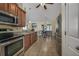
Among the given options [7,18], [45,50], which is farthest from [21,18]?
[45,50]

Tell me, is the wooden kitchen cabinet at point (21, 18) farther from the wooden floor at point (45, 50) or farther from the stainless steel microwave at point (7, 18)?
the wooden floor at point (45, 50)

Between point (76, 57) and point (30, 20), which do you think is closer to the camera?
point (76, 57)

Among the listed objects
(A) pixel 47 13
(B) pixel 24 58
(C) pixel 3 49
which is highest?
(A) pixel 47 13

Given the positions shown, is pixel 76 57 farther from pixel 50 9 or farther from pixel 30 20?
pixel 30 20

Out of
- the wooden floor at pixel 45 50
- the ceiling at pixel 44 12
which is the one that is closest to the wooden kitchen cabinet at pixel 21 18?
the ceiling at pixel 44 12

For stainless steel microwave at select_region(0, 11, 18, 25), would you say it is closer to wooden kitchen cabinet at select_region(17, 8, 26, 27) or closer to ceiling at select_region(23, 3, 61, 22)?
wooden kitchen cabinet at select_region(17, 8, 26, 27)

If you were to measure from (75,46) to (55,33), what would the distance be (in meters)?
1.00

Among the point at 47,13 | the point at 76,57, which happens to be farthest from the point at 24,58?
the point at 47,13

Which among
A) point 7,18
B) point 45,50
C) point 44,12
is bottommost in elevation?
point 45,50

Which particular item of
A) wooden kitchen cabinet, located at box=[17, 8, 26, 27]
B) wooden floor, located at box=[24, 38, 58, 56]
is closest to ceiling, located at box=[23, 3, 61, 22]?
wooden kitchen cabinet, located at box=[17, 8, 26, 27]

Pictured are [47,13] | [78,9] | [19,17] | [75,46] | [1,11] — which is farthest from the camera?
[19,17]

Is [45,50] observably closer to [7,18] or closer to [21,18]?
[21,18]

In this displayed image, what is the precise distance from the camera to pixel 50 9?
2.31 meters

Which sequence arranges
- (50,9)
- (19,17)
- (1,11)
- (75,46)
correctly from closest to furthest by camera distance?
(75,46) < (1,11) < (50,9) < (19,17)
